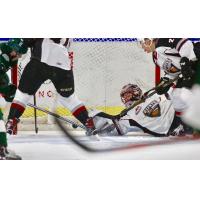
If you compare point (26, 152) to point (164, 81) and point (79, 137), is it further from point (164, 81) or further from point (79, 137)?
point (164, 81)

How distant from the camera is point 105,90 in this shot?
2.77 m

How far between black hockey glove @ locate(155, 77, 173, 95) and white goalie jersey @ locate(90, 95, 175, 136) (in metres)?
0.02

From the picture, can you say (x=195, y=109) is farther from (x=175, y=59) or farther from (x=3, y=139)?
(x=3, y=139)

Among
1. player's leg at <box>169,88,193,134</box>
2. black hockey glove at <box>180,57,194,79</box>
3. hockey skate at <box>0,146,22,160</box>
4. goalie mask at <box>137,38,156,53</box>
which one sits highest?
goalie mask at <box>137,38,156,53</box>

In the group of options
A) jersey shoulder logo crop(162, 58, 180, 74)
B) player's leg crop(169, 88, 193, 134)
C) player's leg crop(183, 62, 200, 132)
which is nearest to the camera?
player's leg crop(183, 62, 200, 132)

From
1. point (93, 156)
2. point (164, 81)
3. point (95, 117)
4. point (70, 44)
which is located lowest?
point (93, 156)

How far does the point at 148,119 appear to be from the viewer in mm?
2799

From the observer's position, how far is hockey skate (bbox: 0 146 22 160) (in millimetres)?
2795

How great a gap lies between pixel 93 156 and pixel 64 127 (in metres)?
0.21

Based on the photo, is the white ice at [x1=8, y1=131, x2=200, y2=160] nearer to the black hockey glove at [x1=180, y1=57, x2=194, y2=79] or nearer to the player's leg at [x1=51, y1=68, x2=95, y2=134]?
the player's leg at [x1=51, y1=68, x2=95, y2=134]

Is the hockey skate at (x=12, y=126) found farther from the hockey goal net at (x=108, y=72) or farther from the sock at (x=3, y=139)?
the hockey goal net at (x=108, y=72)

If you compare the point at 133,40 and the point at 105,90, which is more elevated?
the point at 133,40

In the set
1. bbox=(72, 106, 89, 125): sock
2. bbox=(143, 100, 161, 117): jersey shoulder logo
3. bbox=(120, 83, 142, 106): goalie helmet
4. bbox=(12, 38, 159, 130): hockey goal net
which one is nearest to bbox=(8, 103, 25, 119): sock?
bbox=(12, 38, 159, 130): hockey goal net

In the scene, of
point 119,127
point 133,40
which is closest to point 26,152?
point 119,127
